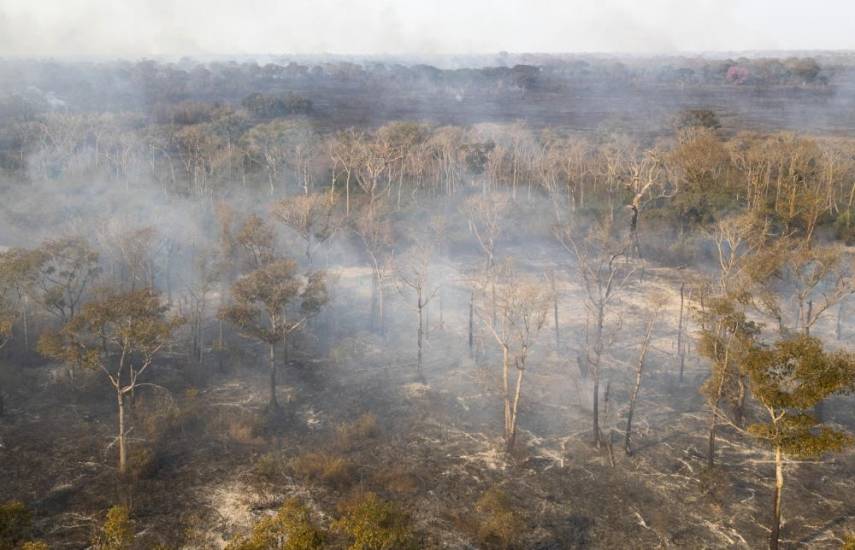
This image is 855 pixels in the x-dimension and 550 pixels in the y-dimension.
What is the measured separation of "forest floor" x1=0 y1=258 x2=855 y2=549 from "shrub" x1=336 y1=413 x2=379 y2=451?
0.19 feet

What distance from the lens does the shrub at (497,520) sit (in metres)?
16.2

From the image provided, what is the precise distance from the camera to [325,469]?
18625 mm

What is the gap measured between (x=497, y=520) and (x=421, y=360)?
991 centimetres

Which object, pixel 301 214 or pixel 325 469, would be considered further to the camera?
pixel 301 214

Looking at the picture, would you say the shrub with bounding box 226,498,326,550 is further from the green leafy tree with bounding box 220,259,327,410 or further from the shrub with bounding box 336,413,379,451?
the green leafy tree with bounding box 220,259,327,410

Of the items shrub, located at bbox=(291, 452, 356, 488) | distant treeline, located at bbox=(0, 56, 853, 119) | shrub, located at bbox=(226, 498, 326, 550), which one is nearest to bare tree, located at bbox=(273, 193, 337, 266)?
shrub, located at bbox=(291, 452, 356, 488)

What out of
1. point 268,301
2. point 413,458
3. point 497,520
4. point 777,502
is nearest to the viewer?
point 777,502

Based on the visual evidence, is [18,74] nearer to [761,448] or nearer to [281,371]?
[281,371]

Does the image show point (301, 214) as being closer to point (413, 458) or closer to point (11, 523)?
point (413, 458)

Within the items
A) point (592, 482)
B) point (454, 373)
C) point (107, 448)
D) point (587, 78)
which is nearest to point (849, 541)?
point (592, 482)

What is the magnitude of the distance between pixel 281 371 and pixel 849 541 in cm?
1834

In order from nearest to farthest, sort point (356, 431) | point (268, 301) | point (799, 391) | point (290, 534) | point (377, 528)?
1. point (290, 534)
2. point (377, 528)
3. point (799, 391)
4. point (356, 431)
5. point (268, 301)

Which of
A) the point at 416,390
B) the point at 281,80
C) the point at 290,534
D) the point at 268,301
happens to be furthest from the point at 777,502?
the point at 281,80

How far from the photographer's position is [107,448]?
19.7 metres
